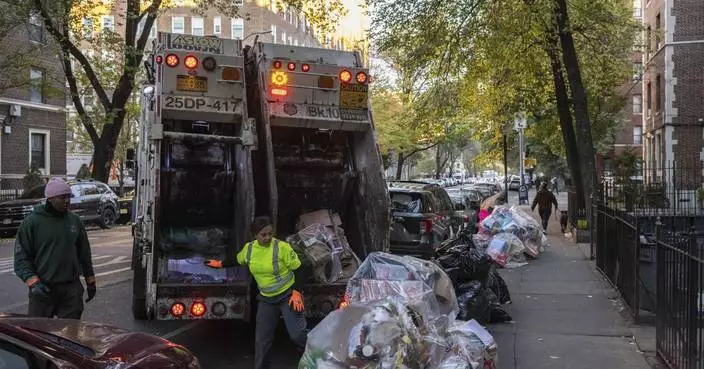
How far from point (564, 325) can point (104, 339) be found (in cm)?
564

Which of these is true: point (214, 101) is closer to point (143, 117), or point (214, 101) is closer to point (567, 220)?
point (143, 117)

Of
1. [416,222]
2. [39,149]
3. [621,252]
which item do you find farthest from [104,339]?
[39,149]

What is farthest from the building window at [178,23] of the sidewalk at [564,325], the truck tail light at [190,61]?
the truck tail light at [190,61]

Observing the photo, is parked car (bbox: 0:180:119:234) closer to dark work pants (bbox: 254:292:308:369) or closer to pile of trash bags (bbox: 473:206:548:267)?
pile of trash bags (bbox: 473:206:548:267)

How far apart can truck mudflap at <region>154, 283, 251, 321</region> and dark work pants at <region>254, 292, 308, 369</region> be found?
0.45 meters

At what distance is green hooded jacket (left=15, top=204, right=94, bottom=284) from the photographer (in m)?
5.22

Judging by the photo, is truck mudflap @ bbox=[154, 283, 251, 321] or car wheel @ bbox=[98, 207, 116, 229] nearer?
truck mudflap @ bbox=[154, 283, 251, 321]

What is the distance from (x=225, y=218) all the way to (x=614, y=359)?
419 cm

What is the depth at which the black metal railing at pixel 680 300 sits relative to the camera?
5074 millimetres

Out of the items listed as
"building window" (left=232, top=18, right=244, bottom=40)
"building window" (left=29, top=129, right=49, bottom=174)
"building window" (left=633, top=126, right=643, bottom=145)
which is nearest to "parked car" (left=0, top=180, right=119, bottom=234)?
"building window" (left=29, top=129, right=49, bottom=174)

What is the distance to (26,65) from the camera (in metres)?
20.8

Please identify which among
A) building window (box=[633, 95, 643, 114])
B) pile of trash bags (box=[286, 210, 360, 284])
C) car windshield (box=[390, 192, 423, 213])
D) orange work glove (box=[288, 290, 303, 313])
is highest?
building window (box=[633, 95, 643, 114])

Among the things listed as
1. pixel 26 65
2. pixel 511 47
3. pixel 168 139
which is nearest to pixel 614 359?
pixel 168 139

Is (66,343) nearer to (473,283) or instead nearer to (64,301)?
(64,301)
